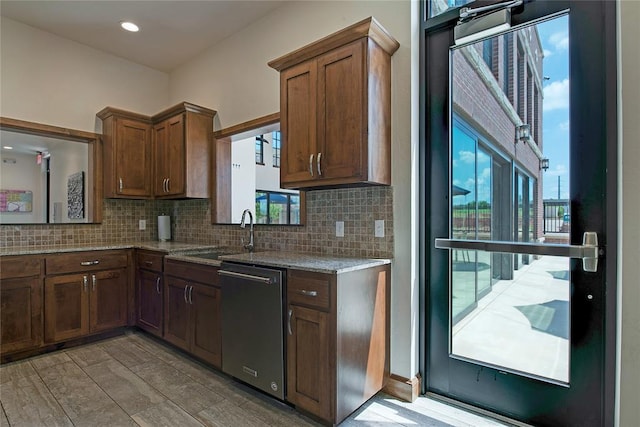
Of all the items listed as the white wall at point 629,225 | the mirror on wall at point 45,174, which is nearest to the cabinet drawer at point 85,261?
the mirror on wall at point 45,174

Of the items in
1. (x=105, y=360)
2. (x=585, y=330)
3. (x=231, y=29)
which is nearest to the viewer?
(x=585, y=330)

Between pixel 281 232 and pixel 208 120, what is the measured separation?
5.36 feet

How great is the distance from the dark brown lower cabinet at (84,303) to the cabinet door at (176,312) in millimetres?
717

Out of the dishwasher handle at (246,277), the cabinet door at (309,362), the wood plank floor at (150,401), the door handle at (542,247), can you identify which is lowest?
the wood plank floor at (150,401)

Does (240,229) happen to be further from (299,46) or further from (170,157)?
(299,46)

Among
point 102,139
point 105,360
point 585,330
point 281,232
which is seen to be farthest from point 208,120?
point 585,330

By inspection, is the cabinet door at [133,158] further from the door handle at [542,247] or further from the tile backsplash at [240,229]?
the door handle at [542,247]

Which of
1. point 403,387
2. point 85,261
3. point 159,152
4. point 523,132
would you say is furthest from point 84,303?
point 523,132

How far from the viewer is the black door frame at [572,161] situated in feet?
5.55

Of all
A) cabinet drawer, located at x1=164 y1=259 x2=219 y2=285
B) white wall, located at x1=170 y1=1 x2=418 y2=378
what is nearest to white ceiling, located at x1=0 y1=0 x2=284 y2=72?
white wall, located at x1=170 y1=1 x2=418 y2=378

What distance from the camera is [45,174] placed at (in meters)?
3.50

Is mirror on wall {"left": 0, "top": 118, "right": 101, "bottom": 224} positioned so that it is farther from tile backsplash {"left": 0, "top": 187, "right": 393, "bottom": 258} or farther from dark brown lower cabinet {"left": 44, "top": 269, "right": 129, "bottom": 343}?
dark brown lower cabinet {"left": 44, "top": 269, "right": 129, "bottom": 343}

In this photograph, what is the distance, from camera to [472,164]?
7.50 ft

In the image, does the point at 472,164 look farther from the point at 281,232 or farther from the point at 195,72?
the point at 195,72
